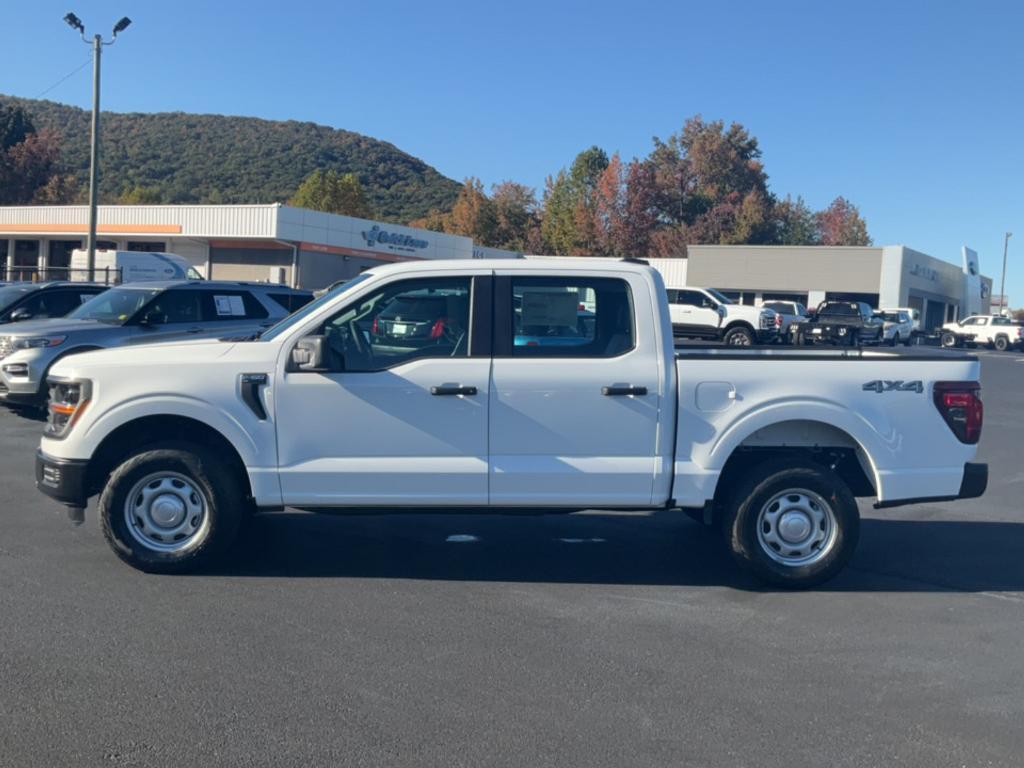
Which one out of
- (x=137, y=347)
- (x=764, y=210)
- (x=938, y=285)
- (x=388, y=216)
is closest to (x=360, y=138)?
(x=388, y=216)

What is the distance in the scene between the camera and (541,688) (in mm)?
4762

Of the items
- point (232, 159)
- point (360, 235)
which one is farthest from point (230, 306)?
point (232, 159)

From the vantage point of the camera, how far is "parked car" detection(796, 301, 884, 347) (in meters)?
32.9

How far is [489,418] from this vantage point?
6176mm

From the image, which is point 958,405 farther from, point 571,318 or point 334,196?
point 334,196

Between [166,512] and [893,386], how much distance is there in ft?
14.9

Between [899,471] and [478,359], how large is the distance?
2709 millimetres

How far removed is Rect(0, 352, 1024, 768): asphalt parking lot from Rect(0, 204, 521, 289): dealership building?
37.1m

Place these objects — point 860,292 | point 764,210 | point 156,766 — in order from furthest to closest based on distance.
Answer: point 764,210
point 860,292
point 156,766

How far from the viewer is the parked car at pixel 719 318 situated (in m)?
30.9

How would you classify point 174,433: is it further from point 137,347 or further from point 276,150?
point 276,150

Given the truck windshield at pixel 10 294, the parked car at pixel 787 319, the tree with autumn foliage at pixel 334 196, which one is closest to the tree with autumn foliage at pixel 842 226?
the tree with autumn foliage at pixel 334 196

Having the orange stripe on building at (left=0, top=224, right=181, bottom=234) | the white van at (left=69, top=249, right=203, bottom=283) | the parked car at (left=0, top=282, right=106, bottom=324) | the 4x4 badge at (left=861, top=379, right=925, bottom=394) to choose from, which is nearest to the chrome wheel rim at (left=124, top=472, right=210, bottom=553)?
the 4x4 badge at (left=861, top=379, right=925, bottom=394)

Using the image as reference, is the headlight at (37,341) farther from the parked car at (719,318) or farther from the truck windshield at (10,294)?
the parked car at (719,318)
